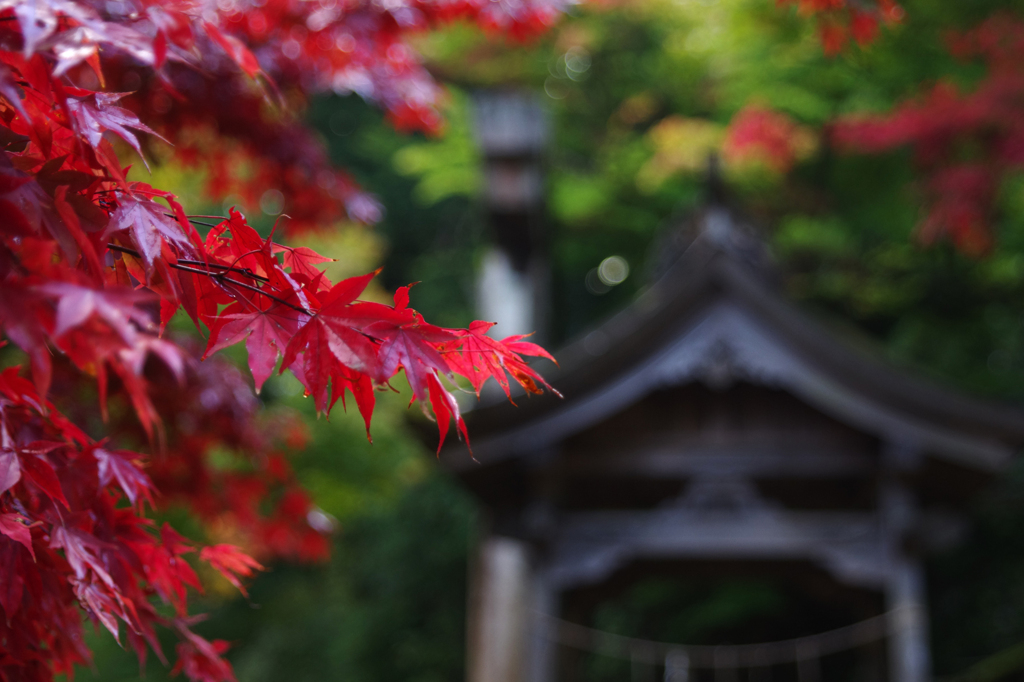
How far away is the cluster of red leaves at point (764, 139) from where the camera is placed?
7055 mm

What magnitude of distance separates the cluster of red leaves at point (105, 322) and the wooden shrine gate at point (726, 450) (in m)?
2.99

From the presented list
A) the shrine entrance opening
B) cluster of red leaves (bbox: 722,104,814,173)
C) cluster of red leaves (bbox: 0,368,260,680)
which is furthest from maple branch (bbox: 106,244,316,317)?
cluster of red leaves (bbox: 722,104,814,173)

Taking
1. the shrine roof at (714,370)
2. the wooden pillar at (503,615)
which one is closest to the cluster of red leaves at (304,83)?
the shrine roof at (714,370)

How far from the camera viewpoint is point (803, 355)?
14.0ft

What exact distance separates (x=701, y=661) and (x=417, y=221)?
35.1ft

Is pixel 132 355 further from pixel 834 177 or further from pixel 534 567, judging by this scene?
pixel 834 177

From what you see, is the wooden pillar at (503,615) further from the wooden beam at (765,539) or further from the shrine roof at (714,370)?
the shrine roof at (714,370)

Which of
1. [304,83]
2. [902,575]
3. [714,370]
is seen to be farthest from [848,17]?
[902,575]

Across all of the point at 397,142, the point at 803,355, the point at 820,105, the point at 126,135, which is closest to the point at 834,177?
the point at 820,105

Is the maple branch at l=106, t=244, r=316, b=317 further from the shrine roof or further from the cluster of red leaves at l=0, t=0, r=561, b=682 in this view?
the shrine roof

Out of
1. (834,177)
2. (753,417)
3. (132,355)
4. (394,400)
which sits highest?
(834,177)

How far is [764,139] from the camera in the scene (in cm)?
706

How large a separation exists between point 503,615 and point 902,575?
2151 mm

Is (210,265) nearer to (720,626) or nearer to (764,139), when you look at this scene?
(764,139)
